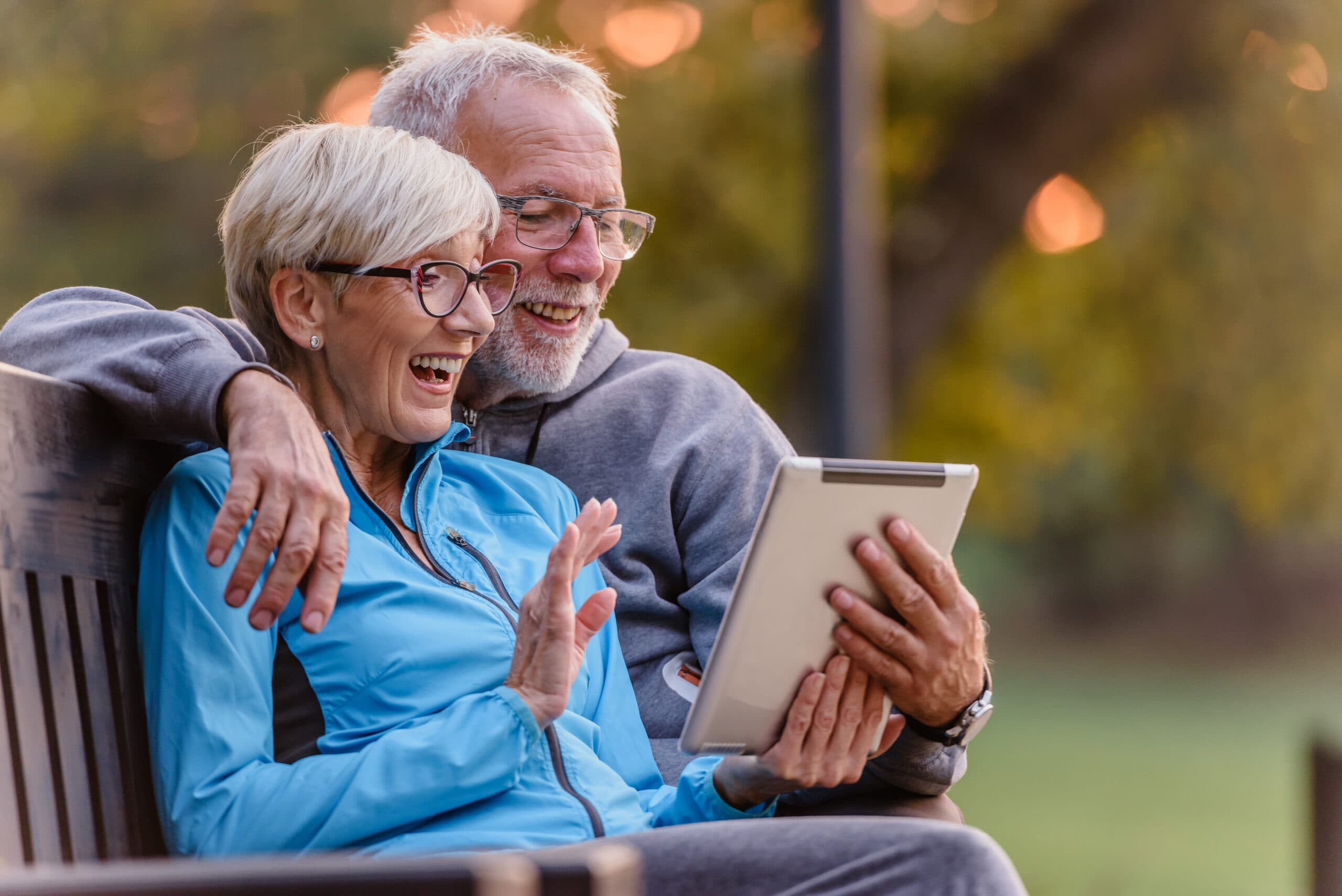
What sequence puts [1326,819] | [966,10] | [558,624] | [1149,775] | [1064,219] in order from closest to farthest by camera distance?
1. [558,624]
2. [1326,819]
3. [966,10]
4. [1064,219]
5. [1149,775]

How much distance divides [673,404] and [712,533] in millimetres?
283

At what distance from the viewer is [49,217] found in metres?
8.85

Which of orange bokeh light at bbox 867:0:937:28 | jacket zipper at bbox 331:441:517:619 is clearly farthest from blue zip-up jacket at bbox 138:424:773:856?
orange bokeh light at bbox 867:0:937:28

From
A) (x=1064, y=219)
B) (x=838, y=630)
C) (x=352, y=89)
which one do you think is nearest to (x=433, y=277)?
(x=838, y=630)

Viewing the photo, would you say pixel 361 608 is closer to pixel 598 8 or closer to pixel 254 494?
pixel 254 494

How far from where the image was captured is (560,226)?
2.85 meters

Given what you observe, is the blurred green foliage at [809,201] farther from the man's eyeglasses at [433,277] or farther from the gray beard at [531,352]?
the man's eyeglasses at [433,277]

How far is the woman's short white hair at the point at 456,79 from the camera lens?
291 cm

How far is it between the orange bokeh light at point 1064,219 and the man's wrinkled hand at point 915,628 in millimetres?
6861

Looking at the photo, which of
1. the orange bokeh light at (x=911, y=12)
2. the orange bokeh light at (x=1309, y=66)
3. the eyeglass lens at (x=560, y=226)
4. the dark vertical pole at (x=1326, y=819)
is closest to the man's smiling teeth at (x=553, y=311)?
the eyeglass lens at (x=560, y=226)

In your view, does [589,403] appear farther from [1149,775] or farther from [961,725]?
[1149,775]

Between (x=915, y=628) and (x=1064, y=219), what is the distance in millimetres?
7323

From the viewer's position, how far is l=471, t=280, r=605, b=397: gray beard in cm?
270

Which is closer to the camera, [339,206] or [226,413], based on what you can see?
[226,413]
